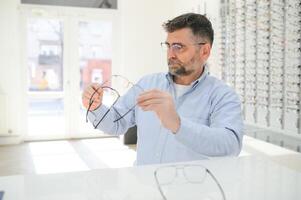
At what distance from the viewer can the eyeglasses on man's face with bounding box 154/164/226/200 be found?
0.97 m

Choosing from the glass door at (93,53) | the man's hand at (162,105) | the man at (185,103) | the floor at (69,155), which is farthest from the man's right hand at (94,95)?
the glass door at (93,53)

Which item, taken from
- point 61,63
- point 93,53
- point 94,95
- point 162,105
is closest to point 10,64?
point 61,63

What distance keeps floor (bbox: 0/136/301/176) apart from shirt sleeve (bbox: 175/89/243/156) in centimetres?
172

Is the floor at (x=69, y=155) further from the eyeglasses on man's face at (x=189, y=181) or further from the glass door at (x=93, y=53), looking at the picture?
the eyeglasses on man's face at (x=189, y=181)

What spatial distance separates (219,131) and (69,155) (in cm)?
388

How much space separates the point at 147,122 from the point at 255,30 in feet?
6.39

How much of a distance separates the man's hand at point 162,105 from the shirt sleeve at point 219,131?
Result: 4 centimetres

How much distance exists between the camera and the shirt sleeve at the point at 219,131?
124 centimetres

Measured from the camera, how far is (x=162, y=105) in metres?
1.20

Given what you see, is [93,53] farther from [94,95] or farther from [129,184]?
[129,184]

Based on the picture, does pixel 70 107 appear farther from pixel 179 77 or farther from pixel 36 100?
pixel 179 77

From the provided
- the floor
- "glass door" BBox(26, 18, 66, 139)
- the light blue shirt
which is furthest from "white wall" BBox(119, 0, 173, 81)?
the light blue shirt

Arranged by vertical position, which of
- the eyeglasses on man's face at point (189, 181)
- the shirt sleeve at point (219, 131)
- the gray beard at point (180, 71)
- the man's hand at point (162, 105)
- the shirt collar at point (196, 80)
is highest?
the gray beard at point (180, 71)

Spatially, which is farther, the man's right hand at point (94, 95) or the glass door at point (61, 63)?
the glass door at point (61, 63)
